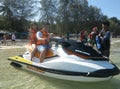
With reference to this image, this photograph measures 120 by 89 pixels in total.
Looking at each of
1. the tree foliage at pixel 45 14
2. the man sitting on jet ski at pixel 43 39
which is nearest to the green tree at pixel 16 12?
the tree foliage at pixel 45 14

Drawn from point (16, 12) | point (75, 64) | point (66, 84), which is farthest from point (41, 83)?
point (16, 12)

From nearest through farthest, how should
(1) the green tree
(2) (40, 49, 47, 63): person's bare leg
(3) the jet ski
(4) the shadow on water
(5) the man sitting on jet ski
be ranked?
(3) the jet ski → (4) the shadow on water → (2) (40, 49, 47, 63): person's bare leg → (5) the man sitting on jet ski → (1) the green tree

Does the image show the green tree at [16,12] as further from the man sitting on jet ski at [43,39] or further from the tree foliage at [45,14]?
the man sitting on jet ski at [43,39]

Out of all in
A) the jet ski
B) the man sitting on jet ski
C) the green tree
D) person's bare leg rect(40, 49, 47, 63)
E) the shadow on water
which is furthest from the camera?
the green tree

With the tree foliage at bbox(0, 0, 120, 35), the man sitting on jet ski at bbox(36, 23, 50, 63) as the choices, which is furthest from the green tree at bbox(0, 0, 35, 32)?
the man sitting on jet ski at bbox(36, 23, 50, 63)

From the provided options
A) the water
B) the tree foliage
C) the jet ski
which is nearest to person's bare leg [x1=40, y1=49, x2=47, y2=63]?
the jet ski

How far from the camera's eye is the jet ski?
7.07 metres

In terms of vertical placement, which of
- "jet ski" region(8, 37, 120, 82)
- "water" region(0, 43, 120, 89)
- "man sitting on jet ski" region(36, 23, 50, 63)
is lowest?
"water" region(0, 43, 120, 89)

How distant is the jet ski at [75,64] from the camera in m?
7.07

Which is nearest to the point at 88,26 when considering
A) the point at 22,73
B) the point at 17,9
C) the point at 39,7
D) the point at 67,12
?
the point at 67,12

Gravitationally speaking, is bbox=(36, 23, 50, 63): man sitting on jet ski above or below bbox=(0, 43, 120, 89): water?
above

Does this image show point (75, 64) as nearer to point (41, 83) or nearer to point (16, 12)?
point (41, 83)

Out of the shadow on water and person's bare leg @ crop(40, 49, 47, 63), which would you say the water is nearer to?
the shadow on water

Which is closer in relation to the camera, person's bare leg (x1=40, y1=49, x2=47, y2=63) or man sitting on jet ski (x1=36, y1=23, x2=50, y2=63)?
person's bare leg (x1=40, y1=49, x2=47, y2=63)
